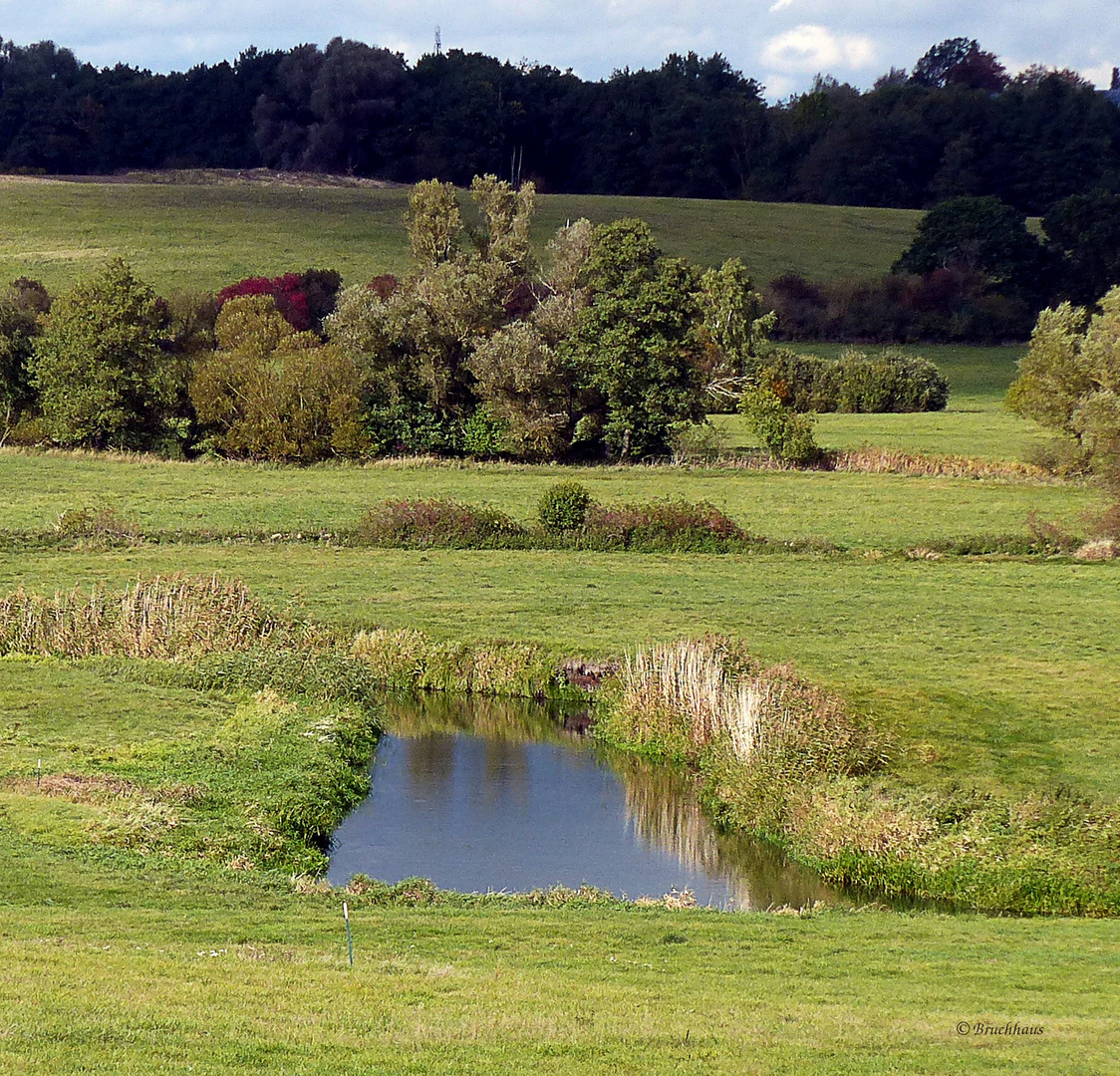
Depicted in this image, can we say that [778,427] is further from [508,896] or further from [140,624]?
[508,896]

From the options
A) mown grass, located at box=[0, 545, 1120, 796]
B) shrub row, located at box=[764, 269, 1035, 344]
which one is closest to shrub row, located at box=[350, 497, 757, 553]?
mown grass, located at box=[0, 545, 1120, 796]

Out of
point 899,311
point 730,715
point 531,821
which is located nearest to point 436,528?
point 730,715

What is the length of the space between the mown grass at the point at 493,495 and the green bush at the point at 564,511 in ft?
6.86

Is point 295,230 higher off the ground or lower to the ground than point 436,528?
higher

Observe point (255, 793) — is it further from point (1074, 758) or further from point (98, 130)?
point (98, 130)

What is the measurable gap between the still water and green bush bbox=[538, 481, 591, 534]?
1524 centimetres

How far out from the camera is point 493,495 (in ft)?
174

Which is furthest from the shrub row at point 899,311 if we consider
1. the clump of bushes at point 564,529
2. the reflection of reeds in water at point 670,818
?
the reflection of reeds in water at point 670,818

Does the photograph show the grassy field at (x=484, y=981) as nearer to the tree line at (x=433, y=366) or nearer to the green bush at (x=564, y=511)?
the green bush at (x=564, y=511)

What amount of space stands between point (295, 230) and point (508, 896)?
99621 millimetres

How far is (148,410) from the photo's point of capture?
2552 inches

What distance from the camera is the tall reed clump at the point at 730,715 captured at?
2314 centimetres

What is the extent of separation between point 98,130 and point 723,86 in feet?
240

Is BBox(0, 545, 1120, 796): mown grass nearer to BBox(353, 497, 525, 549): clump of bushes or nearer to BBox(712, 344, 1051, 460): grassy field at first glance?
BBox(353, 497, 525, 549): clump of bushes
